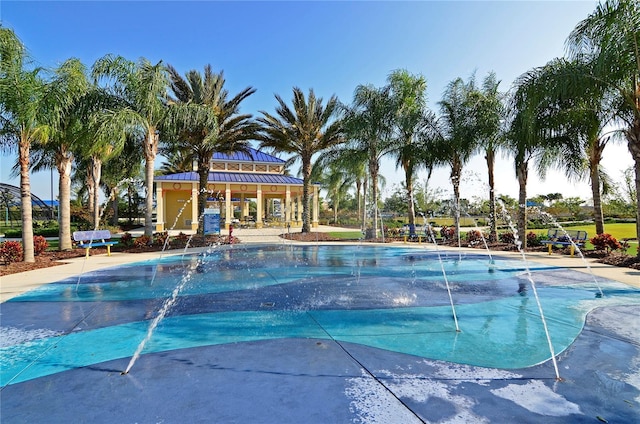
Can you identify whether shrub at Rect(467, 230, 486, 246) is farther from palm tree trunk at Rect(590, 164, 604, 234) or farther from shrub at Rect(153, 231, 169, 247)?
shrub at Rect(153, 231, 169, 247)

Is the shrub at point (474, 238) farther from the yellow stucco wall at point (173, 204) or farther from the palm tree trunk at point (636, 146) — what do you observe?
the yellow stucco wall at point (173, 204)

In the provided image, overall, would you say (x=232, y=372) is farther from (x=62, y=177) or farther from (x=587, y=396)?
(x=62, y=177)

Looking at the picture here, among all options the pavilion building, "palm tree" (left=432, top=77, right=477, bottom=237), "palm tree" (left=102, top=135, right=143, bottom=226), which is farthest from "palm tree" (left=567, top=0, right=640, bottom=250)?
the pavilion building

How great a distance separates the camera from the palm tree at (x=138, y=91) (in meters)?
14.8

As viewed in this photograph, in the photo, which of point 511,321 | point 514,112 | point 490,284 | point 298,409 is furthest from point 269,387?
point 514,112

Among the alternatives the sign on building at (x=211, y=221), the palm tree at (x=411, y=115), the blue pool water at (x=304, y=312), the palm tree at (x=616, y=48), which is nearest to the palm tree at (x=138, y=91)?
the sign on building at (x=211, y=221)

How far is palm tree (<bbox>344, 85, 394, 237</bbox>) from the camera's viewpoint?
64.6 feet

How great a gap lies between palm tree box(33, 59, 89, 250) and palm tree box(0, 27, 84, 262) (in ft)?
0.65

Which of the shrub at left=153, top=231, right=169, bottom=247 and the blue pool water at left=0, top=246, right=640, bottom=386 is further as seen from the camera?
the shrub at left=153, top=231, right=169, bottom=247

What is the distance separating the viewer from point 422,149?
19.3 metres

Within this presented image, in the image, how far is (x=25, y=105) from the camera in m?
10.9

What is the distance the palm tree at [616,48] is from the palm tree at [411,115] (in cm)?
866

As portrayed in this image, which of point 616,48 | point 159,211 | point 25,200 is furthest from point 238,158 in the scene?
point 616,48

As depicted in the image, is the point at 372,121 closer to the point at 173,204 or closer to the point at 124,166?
the point at 124,166
